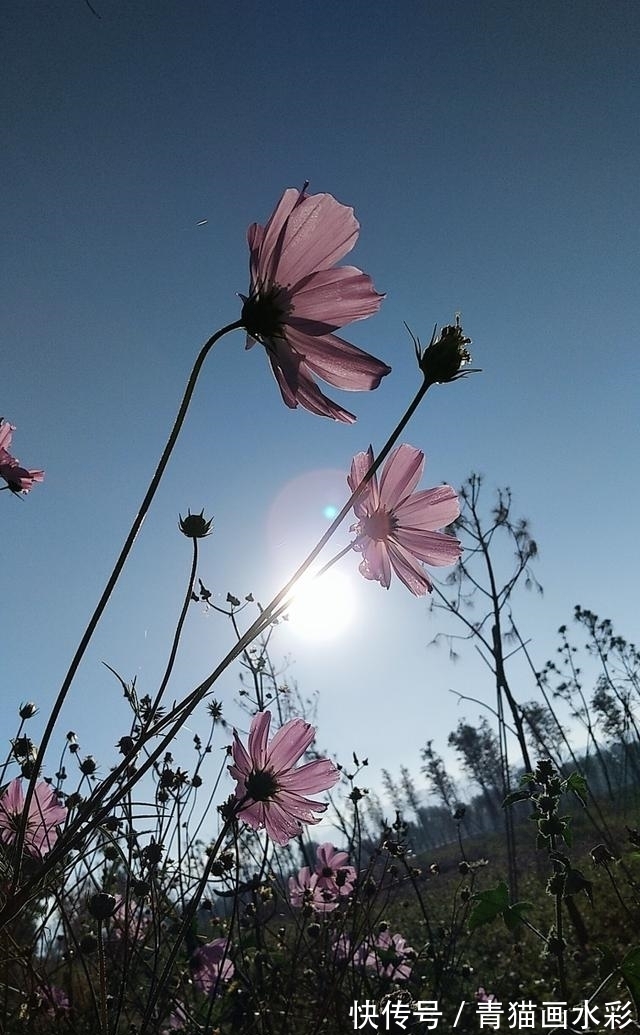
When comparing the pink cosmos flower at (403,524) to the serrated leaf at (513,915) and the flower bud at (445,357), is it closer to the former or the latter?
the flower bud at (445,357)

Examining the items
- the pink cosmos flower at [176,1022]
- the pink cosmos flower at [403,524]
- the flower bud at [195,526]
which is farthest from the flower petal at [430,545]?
the pink cosmos flower at [176,1022]

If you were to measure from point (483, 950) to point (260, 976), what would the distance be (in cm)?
527

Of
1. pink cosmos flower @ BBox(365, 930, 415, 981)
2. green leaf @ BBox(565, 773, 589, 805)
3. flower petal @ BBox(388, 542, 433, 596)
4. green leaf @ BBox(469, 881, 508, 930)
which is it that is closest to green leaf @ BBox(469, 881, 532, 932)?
green leaf @ BBox(469, 881, 508, 930)

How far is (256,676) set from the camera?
2.41 metres

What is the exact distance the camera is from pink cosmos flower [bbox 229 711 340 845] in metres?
1.18

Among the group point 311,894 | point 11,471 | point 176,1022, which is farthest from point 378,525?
point 176,1022

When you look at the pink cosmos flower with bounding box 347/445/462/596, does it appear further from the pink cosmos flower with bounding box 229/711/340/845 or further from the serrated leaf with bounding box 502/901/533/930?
the serrated leaf with bounding box 502/901/533/930

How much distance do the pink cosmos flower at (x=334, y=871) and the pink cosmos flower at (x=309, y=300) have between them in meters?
2.04

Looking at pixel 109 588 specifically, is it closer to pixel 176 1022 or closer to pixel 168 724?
pixel 168 724

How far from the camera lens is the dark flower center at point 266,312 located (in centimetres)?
76

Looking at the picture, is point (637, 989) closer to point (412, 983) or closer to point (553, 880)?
point (553, 880)

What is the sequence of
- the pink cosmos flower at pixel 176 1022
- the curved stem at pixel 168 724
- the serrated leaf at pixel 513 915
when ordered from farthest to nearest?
the pink cosmos flower at pixel 176 1022, the serrated leaf at pixel 513 915, the curved stem at pixel 168 724

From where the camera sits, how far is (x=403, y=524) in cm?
115

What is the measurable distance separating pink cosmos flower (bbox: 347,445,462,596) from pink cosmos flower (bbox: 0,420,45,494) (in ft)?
1.94
